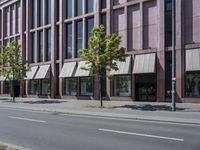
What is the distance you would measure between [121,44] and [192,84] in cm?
916

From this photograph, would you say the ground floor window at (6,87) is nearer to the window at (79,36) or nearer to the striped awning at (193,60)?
the window at (79,36)

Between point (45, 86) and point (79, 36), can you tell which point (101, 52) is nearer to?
point (79, 36)

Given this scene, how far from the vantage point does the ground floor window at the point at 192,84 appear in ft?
101

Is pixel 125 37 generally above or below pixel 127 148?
above

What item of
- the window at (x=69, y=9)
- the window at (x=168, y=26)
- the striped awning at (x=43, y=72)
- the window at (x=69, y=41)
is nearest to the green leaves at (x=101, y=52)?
the window at (x=168, y=26)

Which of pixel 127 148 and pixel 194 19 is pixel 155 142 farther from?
pixel 194 19

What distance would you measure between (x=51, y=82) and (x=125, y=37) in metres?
13.7

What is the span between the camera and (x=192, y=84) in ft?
102

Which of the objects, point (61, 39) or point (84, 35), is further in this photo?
point (61, 39)

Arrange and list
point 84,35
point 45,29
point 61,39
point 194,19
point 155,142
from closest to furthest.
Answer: point 155,142 < point 194,19 < point 84,35 < point 61,39 < point 45,29

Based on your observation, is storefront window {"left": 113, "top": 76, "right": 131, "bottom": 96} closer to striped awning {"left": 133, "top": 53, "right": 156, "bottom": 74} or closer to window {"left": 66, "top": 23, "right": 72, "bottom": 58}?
striped awning {"left": 133, "top": 53, "right": 156, "bottom": 74}

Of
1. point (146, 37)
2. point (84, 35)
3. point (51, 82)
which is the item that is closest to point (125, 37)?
point (146, 37)

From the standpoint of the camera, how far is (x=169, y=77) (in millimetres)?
32500

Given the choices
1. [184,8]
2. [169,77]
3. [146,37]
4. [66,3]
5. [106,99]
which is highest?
[66,3]
